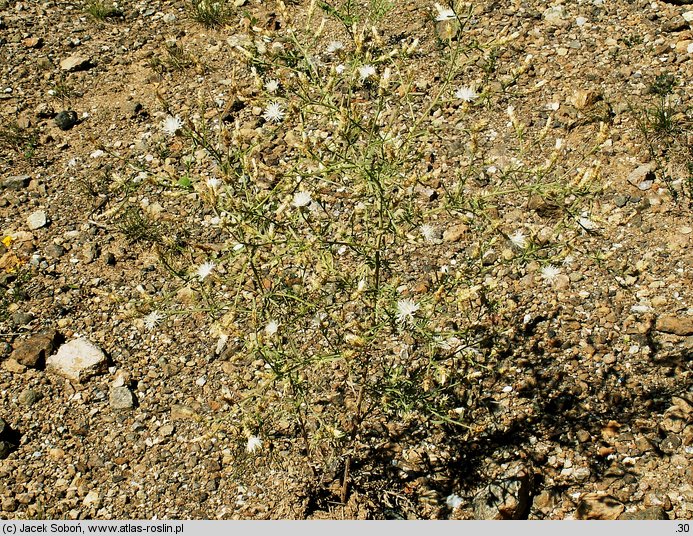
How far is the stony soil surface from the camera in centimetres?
345

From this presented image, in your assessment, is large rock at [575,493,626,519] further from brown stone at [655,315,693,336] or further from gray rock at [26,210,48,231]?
gray rock at [26,210,48,231]

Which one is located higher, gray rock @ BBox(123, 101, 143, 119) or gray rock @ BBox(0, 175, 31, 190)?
gray rock @ BBox(123, 101, 143, 119)

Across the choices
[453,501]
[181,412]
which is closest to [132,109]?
[181,412]

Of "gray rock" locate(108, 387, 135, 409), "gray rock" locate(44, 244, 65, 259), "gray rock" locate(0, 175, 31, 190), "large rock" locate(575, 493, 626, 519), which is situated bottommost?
"gray rock" locate(108, 387, 135, 409)

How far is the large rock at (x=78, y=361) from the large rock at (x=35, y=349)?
0.04 meters

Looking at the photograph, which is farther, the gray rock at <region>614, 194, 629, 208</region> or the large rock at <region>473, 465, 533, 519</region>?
the gray rock at <region>614, 194, 629, 208</region>

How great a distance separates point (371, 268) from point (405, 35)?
10.4ft

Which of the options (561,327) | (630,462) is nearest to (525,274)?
(561,327)

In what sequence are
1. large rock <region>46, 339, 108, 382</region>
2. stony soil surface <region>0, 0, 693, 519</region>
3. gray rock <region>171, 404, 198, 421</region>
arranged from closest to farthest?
stony soil surface <region>0, 0, 693, 519</region>
gray rock <region>171, 404, 198, 421</region>
large rock <region>46, 339, 108, 382</region>

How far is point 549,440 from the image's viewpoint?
3586 mm

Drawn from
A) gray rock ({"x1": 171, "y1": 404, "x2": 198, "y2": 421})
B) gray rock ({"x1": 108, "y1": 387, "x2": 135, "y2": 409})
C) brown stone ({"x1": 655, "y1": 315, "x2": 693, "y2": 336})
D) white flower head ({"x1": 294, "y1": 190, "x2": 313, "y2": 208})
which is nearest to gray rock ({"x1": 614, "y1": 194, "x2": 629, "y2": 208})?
brown stone ({"x1": 655, "y1": 315, "x2": 693, "y2": 336})

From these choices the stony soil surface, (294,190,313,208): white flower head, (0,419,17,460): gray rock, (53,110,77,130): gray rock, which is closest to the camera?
(294,190,313,208): white flower head

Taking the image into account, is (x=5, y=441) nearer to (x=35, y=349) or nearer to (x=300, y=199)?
(x=35, y=349)

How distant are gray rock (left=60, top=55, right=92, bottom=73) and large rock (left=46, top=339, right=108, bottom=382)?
2.59 metres
